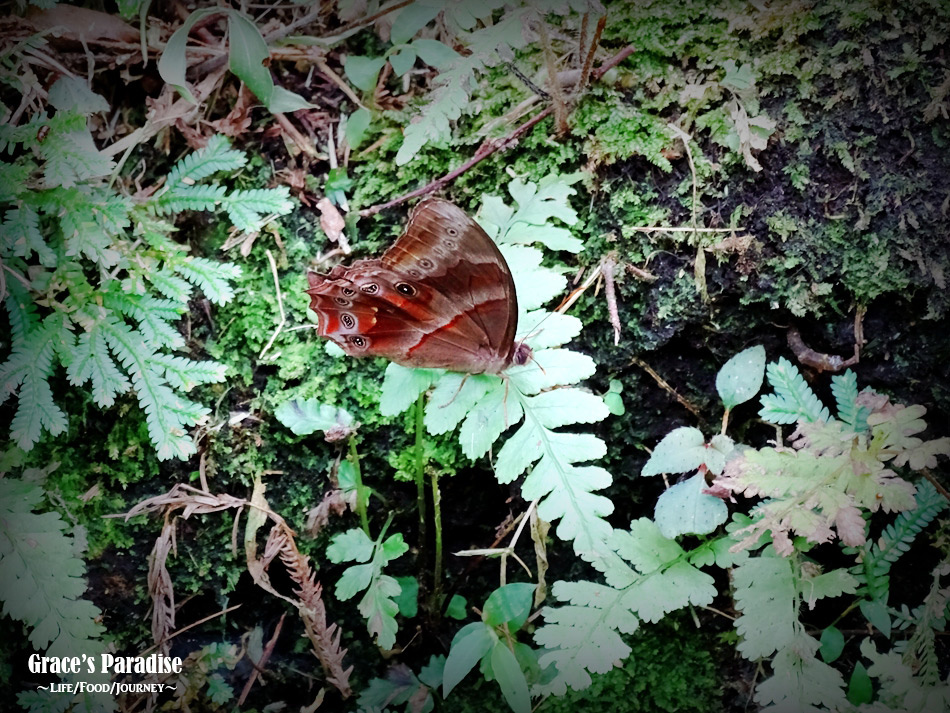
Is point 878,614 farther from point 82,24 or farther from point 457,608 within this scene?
point 82,24

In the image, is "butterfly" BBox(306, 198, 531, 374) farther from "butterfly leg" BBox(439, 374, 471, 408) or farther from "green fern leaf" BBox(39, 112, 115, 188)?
"green fern leaf" BBox(39, 112, 115, 188)

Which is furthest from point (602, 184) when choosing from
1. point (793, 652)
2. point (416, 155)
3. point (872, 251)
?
point (793, 652)

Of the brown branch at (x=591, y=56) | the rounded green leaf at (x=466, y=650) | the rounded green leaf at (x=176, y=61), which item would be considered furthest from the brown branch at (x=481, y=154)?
the rounded green leaf at (x=466, y=650)

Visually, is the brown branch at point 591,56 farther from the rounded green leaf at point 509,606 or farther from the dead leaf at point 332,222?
the rounded green leaf at point 509,606

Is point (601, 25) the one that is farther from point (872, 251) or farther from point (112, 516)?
point (112, 516)

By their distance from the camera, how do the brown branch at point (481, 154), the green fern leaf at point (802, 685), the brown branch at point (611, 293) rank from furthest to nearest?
the brown branch at point (481, 154), the brown branch at point (611, 293), the green fern leaf at point (802, 685)
